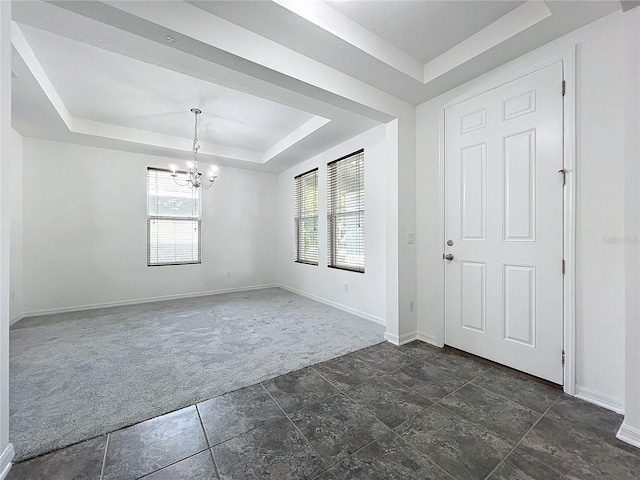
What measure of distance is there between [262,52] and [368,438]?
261 cm

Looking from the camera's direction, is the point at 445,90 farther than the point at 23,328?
No

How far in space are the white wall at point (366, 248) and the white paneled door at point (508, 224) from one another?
0.94 metres

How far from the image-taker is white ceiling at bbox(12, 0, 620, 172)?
1710 mm

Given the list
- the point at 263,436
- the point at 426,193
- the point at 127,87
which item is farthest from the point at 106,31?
the point at 426,193

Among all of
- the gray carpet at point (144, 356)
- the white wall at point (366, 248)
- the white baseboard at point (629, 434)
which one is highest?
the white wall at point (366, 248)

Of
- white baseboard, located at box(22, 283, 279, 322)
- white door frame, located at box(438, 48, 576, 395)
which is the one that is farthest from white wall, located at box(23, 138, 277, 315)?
white door frame, located at box(438, 48, 576, 395)

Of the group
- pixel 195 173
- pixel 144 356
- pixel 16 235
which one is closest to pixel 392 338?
pixel 144 356

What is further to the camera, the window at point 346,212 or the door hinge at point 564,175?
the window at point 346,212

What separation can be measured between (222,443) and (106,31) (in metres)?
2.67

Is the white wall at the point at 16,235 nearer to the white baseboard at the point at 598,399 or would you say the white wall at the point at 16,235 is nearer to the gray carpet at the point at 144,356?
the gray carpet at the point at 144,356

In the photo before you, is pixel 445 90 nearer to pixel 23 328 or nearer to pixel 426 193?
pixel 426 193

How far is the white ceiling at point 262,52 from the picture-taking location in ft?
5.61

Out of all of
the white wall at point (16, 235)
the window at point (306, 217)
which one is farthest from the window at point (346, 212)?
the white wall at point (16, 235)

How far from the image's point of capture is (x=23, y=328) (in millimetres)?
3402
